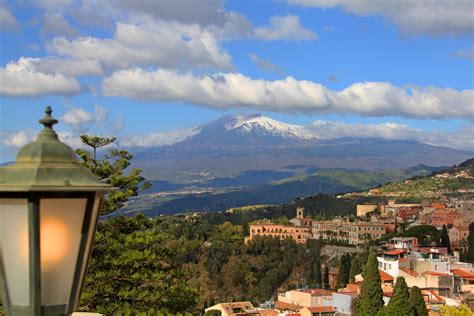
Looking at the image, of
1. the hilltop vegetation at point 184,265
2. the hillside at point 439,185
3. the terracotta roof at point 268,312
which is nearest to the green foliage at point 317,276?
the hilltop vegetation at point 184,265

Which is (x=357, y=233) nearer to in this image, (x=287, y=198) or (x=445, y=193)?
(x=445, y=193)

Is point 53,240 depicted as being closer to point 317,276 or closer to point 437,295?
point 437,295

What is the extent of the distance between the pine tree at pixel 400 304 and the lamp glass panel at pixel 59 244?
65.5 feet

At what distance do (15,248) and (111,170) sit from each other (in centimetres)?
958

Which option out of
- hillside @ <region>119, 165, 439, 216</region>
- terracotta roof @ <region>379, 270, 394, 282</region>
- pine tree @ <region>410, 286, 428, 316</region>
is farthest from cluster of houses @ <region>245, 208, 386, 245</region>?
hillside @ <region>119, 165, 439, 216</region>

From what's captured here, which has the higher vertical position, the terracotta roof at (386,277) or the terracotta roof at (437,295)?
the terracotta roof at (386,277)

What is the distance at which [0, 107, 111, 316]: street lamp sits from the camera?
1.95m

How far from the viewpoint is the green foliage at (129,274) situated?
9.47m

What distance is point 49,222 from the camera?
1.96m

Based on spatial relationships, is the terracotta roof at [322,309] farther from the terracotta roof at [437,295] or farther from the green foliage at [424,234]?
the green foliage at [424,234]

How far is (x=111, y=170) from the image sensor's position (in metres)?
11.4

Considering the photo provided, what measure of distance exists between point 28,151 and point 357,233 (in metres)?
56.8

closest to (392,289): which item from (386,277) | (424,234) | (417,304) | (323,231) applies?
→ (386,277)

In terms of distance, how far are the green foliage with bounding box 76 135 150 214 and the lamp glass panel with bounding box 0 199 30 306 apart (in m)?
8.87
